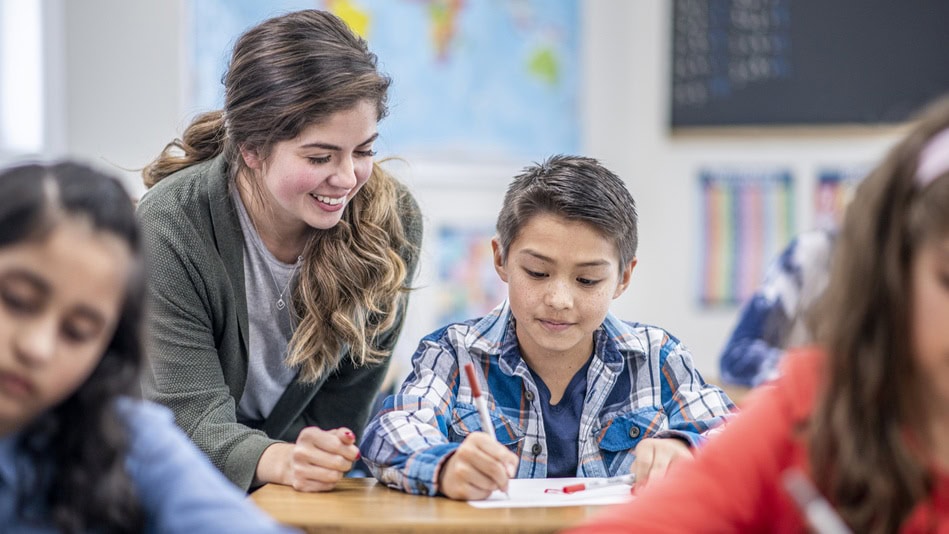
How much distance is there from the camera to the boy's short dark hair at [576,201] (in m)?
1.85

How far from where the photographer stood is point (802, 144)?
422cm

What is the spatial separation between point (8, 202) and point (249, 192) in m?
0.99

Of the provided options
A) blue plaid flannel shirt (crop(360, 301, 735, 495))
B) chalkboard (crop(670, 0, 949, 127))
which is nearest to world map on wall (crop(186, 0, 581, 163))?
chalkboard (crop(670, 0, 949, 127))

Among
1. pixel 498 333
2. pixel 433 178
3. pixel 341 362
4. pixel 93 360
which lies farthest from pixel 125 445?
pixel 433 178

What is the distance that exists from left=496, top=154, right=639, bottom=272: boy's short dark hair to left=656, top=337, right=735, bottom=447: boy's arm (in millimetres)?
181

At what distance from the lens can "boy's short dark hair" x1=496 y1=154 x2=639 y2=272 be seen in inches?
72.7

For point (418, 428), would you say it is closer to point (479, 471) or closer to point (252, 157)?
point (479, 471)

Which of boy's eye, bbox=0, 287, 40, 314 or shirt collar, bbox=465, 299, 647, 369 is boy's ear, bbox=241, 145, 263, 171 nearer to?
shirt collar, bbox=465, 299, 647, 369

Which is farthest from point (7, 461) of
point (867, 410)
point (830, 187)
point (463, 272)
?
point (830, 187)

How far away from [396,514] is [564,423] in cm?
49

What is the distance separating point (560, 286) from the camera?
1.79 metres

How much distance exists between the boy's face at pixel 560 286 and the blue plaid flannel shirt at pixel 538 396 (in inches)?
1.7

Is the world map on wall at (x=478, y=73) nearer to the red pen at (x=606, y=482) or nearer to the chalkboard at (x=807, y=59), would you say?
the chalkboard at (x=807, y=59)

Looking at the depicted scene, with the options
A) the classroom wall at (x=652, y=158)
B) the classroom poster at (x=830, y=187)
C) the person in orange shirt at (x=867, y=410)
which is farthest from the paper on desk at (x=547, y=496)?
A: the classroom poster at (x=830, y=187)
